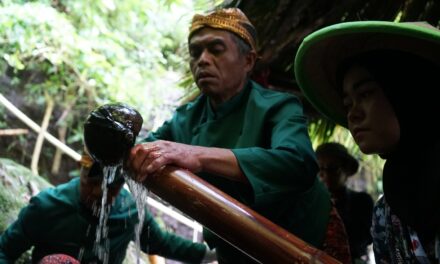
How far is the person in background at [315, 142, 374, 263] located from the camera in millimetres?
2727

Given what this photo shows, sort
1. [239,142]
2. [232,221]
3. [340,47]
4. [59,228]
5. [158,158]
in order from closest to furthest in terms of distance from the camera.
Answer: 1. [232,221]
2. [158,158]
3. [340,47]
4. [239,142]
5. [59,228]

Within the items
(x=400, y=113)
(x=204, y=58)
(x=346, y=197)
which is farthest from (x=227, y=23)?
(x=346, y=197)

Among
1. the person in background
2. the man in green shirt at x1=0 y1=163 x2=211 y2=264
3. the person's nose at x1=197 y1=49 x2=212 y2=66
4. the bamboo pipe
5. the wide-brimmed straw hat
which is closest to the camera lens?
the bamboo pipe

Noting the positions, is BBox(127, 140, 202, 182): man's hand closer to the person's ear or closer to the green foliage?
the person's ear

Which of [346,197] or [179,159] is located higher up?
[179,159]

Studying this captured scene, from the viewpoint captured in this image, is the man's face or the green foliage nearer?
the man's face

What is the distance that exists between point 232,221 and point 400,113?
0.43 m

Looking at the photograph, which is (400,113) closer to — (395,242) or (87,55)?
(395,242)

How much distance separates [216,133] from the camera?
1.58 m

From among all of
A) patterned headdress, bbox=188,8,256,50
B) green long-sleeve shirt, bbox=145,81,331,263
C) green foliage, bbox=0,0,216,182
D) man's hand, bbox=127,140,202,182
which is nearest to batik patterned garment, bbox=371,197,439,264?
green long-sleeve shirt, bbox=145,81,331,263

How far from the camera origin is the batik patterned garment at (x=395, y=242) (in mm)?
1021

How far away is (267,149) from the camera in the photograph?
1261 mm

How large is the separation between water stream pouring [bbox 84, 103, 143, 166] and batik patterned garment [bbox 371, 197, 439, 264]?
2.28 feet

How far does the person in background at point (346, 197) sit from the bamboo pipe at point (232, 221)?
185cm
